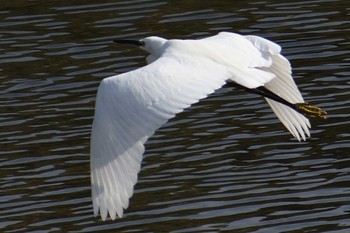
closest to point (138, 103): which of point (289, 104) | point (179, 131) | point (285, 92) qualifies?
point (289, 104)

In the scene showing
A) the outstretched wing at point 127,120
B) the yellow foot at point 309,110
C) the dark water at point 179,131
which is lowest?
the dark water at point 179,131

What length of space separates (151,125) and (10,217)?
1978mm

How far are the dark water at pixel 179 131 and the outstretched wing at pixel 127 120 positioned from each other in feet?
3.94

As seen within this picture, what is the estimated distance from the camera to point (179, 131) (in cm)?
1096

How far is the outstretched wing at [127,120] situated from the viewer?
25.9 ft

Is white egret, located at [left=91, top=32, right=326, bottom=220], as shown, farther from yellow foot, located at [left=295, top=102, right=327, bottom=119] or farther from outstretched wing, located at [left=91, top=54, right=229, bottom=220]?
yellow foot, located at [left=295, top=102, right=327, bottom=119]

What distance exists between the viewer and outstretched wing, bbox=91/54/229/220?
7.90 m

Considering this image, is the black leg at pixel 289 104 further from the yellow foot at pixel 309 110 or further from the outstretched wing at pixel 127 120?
the outstretched wing at pixel 127 120

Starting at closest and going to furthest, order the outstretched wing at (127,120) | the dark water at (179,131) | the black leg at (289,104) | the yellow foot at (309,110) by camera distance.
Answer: the outstretched wing at (127,120) → the dark water at (179,131) → the black leg at (289,104) → the yellow foot at (309,110)

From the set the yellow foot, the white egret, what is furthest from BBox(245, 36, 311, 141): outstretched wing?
the white egret

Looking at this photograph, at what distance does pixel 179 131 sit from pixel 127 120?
300cm

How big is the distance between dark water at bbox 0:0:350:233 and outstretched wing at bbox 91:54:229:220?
1200 mm

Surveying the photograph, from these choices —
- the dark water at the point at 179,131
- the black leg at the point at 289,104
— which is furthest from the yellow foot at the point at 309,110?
the dark water at the point at 179,131

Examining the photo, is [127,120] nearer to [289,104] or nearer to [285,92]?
[289,104]
